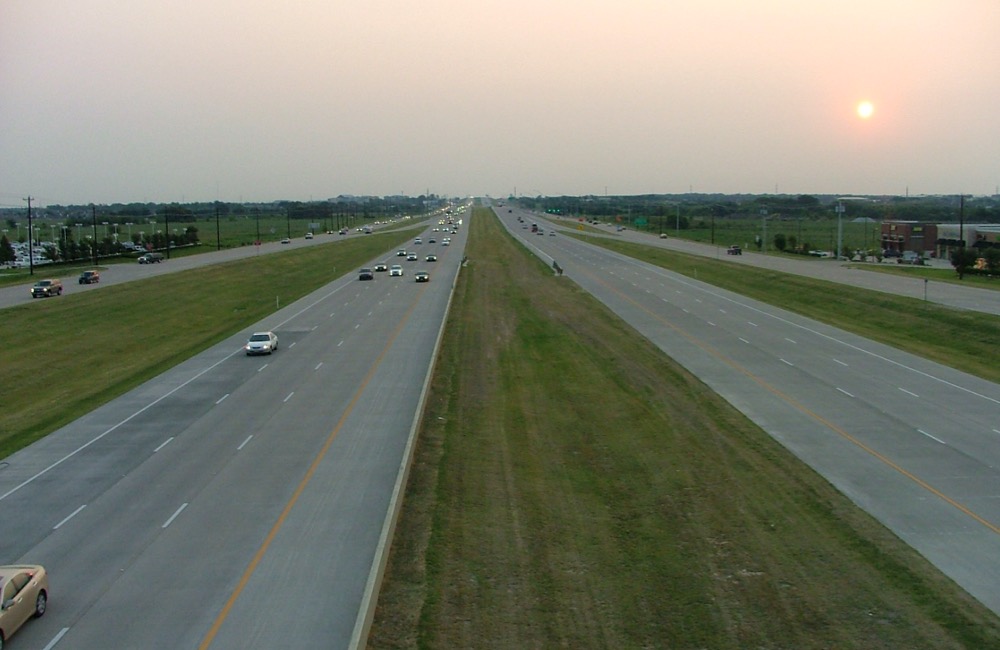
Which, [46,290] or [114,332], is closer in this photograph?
[114,332]

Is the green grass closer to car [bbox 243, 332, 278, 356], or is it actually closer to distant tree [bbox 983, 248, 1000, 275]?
distant tree [bbox 983, 248, 1000, 275]

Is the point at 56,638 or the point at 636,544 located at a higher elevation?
the point at 56,638

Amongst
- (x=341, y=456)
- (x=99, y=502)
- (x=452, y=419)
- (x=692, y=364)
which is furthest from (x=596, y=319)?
(x=99, y=502)

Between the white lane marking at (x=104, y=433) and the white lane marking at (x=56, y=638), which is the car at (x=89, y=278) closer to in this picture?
the white lane marking at (x=104, y=433)

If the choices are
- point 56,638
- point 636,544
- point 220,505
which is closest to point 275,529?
point 220,505

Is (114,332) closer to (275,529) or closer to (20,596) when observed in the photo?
(275,529)

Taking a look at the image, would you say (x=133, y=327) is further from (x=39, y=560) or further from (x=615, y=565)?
(x=615, y=565)
